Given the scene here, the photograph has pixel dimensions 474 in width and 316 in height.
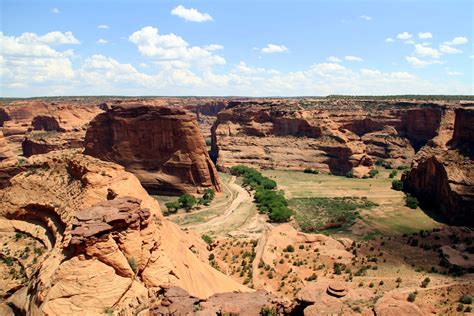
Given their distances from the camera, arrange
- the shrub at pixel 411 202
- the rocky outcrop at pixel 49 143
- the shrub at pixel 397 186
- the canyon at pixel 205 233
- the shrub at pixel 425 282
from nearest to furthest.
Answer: the canyon at pixel 205 233
the shrub at pixel 425 282
the shrub at pixel 411 202
the shrub at pixel 397 186
the rocky outcrop at pixel 49 143

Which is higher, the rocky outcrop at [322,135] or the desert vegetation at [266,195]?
the rocky outcrop at [322,135]

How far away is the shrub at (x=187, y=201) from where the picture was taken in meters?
61.9

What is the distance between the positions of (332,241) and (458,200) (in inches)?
1060

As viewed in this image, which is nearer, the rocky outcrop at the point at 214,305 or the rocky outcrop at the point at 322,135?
the rocky outcrop at the point at 214,305

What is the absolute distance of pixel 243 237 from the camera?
4941cm

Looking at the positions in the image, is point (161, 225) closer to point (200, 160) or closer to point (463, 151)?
point (200, 160)

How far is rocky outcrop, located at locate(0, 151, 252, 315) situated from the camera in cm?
1903

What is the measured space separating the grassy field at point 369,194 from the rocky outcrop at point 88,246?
32630 mm

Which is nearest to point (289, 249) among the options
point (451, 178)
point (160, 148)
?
point (451, 178)

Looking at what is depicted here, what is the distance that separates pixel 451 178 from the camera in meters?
58.0

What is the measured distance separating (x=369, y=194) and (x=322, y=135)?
29156 mm

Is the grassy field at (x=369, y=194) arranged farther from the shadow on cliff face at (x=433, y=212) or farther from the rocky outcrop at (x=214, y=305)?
the rocky outcrop at (x=214, y=305)

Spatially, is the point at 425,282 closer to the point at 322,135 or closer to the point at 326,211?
the point at 326,211

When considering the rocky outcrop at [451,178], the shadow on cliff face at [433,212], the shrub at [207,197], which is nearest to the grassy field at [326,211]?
the shadow on cliff face at [433,212]
